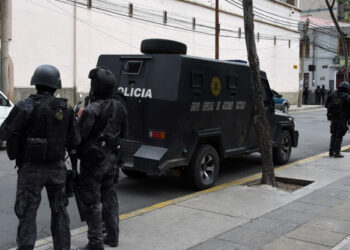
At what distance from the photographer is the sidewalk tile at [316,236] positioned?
16.0 feet

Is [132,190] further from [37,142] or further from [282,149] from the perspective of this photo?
[282,149]

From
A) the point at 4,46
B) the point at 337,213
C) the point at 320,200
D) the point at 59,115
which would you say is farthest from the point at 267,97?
the point at 4,46

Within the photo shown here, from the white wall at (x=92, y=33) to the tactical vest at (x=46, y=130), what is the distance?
1582 cm

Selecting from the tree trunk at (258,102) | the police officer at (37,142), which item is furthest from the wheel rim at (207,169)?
the police officer at (37,142)

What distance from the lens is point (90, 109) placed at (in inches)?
175

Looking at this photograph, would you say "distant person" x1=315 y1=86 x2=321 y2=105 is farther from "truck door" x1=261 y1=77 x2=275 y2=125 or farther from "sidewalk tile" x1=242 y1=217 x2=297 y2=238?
"sidewalk tile" x1=242 y1=217 x2=297 y2=238

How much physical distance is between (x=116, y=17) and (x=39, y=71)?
65.2 ft

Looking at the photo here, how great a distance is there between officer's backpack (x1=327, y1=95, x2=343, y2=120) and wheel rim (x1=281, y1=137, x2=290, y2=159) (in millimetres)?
1335

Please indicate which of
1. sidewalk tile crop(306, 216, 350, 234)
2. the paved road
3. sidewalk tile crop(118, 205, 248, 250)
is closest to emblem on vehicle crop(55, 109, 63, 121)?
sidewalk tile crop(118, 205, 248, 250)

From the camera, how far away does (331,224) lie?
548 cm

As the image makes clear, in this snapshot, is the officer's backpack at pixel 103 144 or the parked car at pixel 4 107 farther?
the parked car at pixel 4 107

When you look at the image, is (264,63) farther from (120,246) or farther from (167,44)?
(120,246)

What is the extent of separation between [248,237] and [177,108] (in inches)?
99.4

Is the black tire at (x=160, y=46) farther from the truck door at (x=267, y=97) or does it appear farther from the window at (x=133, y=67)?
the truck door at (x=267, y=97)
